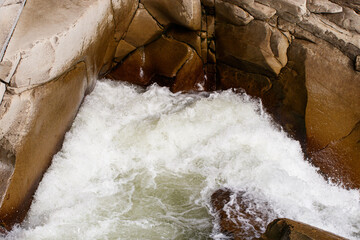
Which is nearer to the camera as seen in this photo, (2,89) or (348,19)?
(2,89)

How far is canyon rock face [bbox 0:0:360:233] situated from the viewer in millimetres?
3332

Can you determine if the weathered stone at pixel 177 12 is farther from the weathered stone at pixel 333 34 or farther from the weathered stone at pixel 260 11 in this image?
the weathered stone at pixel 333 34

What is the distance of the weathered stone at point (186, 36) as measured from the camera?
194 inches

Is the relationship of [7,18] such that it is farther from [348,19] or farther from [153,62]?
[348,19]

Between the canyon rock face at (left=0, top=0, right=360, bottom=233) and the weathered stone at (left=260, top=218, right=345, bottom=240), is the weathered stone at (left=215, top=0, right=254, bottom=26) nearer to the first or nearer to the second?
the canyon rock face at (left=0, top=0, right=360, bottom=233)

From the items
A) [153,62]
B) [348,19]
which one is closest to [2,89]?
[153,62]

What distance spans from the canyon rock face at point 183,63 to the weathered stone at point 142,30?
12 millimetres

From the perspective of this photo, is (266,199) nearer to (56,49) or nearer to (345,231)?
(345,231)

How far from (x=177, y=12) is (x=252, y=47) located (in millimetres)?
938

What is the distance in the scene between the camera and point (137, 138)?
13.9 ft

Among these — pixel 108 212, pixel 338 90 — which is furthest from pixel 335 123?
pixel 108 212

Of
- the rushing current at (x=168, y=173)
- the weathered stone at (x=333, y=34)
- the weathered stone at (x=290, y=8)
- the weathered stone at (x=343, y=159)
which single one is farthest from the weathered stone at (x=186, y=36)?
the weathered stone at (x=343, y=159)

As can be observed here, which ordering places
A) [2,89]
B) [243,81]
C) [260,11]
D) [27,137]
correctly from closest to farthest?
[2,89] < [27,137] < [260,11] < [243,81]

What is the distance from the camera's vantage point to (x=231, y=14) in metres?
4.64
